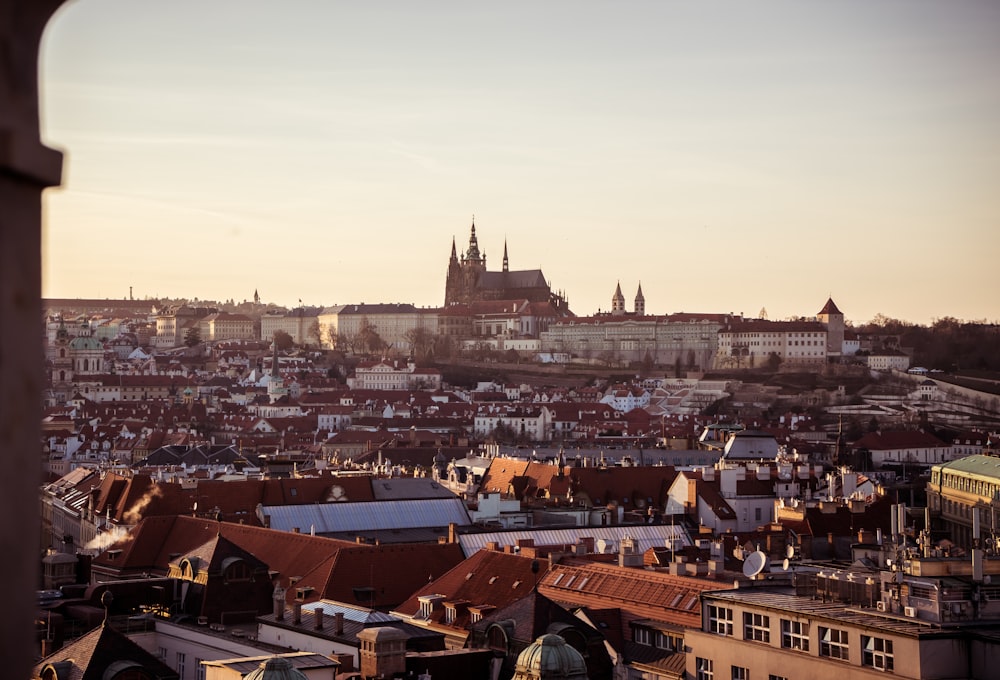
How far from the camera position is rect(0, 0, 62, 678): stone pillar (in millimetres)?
1575

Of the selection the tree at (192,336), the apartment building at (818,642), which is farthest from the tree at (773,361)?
the apartment building at (818,642)

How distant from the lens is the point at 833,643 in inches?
506

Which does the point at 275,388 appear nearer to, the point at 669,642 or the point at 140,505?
the point at 140,505

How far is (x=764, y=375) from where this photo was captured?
89688mm

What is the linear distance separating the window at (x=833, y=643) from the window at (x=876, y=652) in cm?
20

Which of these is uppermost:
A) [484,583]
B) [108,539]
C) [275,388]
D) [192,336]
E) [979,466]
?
[192,336]

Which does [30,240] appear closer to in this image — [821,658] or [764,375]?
[821,658]

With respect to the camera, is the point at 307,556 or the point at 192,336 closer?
the point at 307,556

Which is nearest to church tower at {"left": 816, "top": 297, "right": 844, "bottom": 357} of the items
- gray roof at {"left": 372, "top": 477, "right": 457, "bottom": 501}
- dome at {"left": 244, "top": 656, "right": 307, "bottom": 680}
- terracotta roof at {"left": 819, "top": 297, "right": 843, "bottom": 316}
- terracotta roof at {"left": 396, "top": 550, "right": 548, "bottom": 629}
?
terracotta roof at {"left": 819, "top": 297, "right": 843, "bottom": 316}

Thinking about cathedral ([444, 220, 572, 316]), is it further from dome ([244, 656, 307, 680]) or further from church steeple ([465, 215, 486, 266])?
dome ([244, 656, 307, 680])

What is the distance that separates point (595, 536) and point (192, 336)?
102011mm

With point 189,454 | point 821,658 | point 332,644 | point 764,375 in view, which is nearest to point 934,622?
point 821,658

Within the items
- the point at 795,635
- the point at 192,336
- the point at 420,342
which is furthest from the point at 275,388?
the point at 795,635

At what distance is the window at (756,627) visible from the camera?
13805 mm
